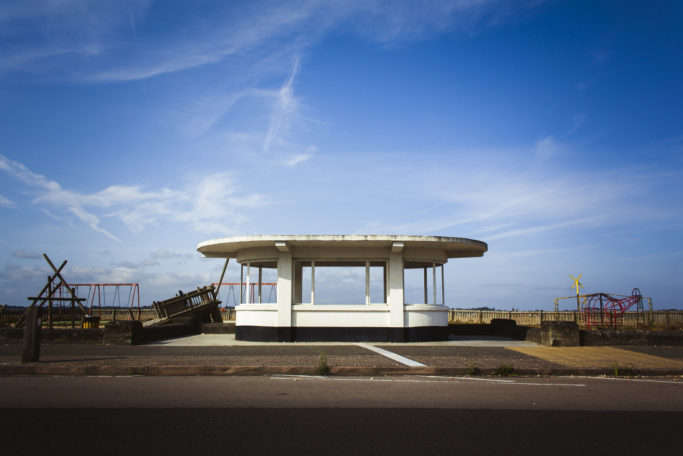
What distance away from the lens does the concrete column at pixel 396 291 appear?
1828 centimetres

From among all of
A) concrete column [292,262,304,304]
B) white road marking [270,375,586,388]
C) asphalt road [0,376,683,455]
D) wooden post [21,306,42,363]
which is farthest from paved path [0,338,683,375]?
concrete column [292,262,304,304]

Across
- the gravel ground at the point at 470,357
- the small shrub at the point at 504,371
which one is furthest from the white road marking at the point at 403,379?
the gravel ground at the point at 470,357

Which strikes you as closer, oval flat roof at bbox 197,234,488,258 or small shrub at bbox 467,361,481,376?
small shrub at bbox 467,361,481,376

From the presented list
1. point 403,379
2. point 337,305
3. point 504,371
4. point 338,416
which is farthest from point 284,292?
point 338,416

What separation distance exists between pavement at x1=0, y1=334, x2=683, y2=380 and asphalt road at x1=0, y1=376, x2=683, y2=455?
1.02 metres

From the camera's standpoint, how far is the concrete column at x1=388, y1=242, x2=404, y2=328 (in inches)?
720

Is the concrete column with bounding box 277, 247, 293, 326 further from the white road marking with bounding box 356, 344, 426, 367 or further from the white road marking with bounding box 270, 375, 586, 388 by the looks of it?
→ the white road marking with bounding box 270, 375, 586, 388

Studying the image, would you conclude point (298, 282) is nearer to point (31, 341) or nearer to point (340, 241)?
point (340, 241)

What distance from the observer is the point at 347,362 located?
11.6m

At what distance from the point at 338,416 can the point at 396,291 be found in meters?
12.0

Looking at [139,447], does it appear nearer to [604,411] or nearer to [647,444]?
[647,444]

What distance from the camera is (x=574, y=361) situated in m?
12.4

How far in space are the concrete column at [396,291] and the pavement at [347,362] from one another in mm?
3113

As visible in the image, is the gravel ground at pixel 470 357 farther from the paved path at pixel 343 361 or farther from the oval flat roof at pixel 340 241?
the oval flat roof at pixel 340 241
